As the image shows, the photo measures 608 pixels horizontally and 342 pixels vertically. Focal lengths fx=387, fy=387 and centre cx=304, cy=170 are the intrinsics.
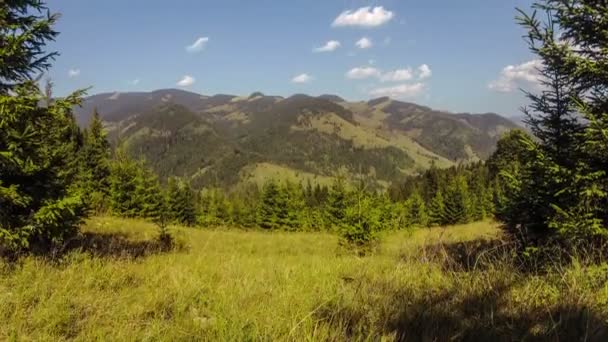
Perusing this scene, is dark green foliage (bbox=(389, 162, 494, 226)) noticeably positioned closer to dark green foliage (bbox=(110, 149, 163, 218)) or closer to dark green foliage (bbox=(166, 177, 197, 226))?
dark green foliage (bbox=(166, 177, 197, 226))

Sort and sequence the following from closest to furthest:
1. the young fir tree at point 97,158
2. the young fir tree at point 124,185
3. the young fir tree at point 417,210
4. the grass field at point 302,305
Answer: the grass field at point 302,305 < the young fir tree at point 124,185 < the young fir tree at point 97,158 < the young fir tree at point 417,210

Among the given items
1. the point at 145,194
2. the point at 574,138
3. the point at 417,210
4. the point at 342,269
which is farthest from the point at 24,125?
the point at 417,210

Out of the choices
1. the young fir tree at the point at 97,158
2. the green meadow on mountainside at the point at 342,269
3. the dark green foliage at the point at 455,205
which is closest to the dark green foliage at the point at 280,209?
the dark green foliage at the point at 455,205

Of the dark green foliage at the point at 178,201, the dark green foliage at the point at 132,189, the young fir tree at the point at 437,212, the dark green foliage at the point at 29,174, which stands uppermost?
the dark green foliage at the point at 29,174

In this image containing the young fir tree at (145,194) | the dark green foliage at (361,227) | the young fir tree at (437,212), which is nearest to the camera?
the dark green foliage at (361,227)

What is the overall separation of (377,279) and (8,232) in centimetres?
562

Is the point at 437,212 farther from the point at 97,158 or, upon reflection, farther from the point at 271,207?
the point at 97,158

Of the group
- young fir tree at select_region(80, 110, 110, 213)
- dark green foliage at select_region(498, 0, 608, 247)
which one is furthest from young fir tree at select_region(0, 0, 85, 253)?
young fir tree at select_region(80, 110, 110, 213)

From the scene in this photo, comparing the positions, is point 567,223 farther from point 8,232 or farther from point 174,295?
point 8,232

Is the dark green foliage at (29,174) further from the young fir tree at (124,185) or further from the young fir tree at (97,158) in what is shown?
the young fir tree at (97,158)

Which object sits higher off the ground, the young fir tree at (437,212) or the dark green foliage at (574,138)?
the dark green foliage at (574,138)

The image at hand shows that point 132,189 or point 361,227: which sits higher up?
point 361,227

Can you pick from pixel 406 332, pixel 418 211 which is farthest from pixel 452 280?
pixel 418 211

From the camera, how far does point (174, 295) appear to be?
12.1 ft
